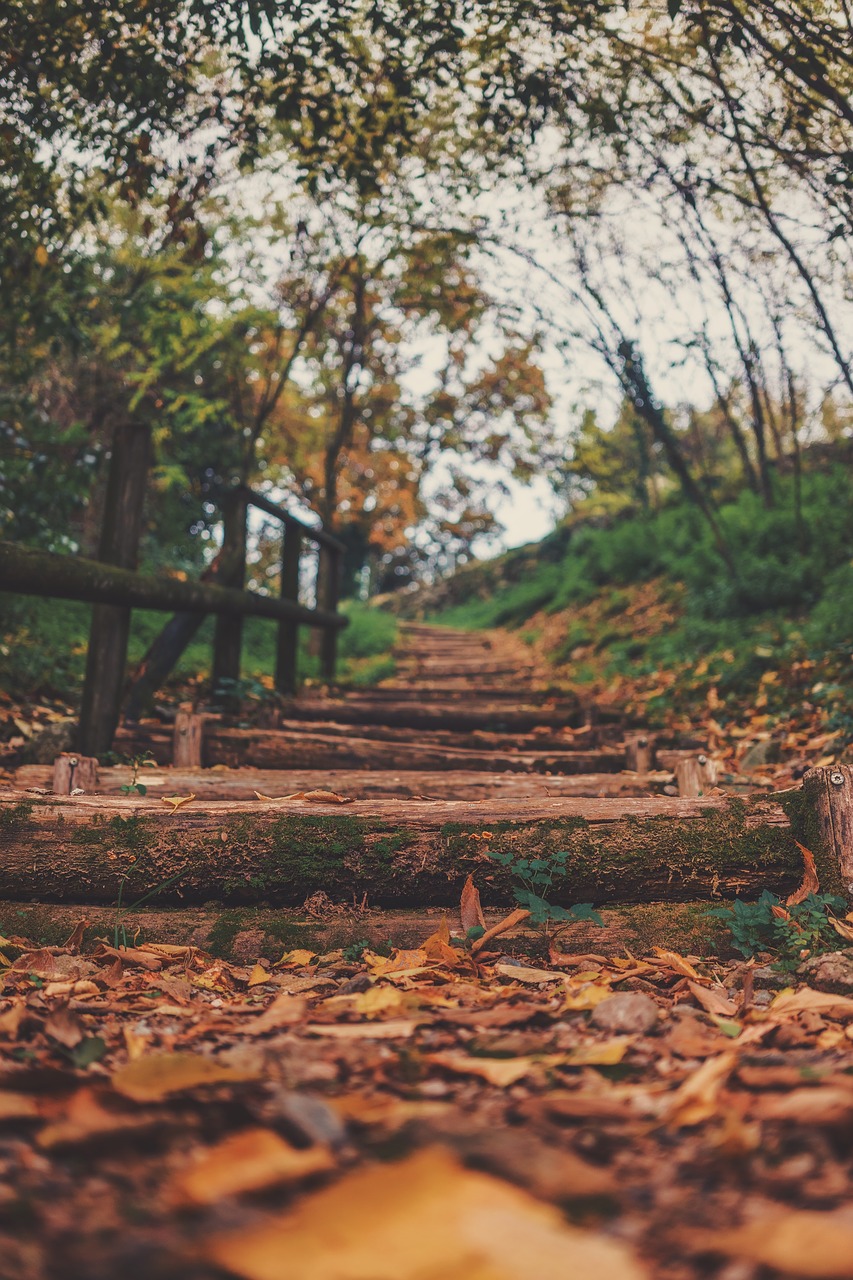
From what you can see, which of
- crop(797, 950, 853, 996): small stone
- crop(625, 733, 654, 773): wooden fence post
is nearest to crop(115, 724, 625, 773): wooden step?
crop(625, 733, 654, 773): wooden fence post

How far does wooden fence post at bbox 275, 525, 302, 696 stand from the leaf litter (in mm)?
4730

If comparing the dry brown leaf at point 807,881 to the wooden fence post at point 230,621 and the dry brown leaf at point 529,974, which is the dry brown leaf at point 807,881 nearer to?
the dry brown leaf at point 529,974

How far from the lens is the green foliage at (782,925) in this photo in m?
1.98

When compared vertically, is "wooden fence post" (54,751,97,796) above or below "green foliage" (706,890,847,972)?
above

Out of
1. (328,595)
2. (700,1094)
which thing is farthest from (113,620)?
(328,595)

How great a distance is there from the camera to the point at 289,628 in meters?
6.41

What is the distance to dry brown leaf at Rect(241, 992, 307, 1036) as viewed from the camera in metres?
1.48

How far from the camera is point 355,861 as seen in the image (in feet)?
7.52

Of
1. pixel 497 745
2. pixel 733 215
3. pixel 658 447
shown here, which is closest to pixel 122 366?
pixel 733 215

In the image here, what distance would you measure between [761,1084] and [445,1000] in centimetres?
67

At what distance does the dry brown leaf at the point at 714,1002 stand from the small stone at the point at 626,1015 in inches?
7.8

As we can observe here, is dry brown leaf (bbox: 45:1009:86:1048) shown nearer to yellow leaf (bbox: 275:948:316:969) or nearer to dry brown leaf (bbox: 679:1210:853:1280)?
yellow leaf (bbox: 275:948:316:969)

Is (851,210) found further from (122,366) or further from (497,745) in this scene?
(122,366)

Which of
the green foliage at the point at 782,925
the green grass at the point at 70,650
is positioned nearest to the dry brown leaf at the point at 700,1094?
the green foliage at the point at 782,925
